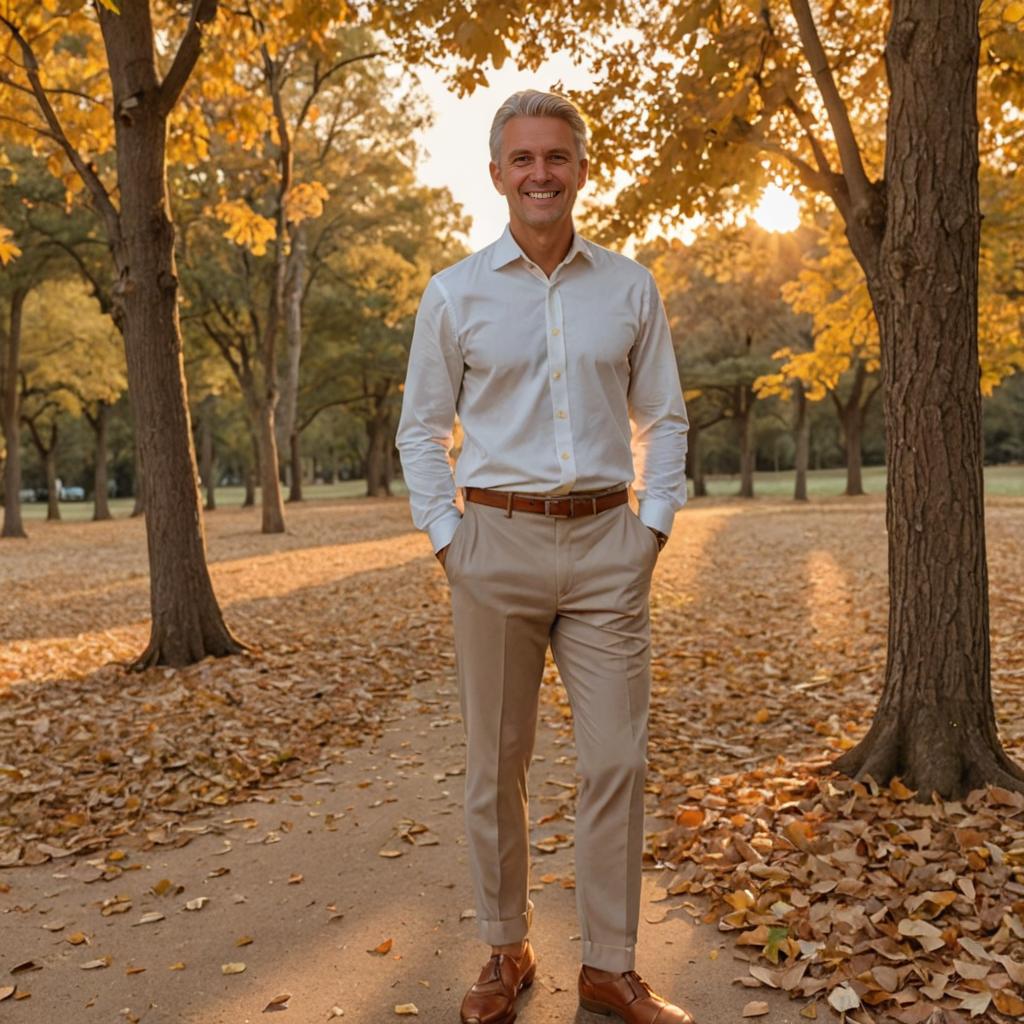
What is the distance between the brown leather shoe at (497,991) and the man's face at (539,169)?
2.14 metres

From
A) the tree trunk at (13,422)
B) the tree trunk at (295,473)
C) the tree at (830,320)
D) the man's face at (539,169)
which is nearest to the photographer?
the man's face at (539,169)

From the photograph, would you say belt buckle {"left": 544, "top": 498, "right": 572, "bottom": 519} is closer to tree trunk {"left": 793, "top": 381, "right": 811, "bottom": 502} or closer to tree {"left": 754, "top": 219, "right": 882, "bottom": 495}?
tree {"left": 754, "top": 219, "right": 882, "bottom": 495}

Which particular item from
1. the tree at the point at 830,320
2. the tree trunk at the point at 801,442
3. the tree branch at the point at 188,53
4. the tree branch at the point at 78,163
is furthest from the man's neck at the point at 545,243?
the tree trunk at the point at 801,442

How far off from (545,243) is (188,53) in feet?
18.2

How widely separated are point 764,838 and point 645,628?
1.58 meters

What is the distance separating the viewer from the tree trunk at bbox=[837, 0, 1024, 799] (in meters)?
4.10

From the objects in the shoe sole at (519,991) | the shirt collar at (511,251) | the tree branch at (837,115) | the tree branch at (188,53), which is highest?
the tree branch at (188,53)

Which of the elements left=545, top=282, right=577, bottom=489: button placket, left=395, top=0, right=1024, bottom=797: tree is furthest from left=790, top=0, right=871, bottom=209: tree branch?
left=545, top=282, right=577, bottom=489: button placket

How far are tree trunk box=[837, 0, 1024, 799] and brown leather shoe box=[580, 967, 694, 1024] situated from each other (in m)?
1.87

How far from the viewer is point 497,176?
2873 mm

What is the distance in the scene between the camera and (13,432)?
22.6 meters

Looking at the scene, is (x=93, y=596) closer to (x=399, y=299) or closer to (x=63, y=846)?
(x=63, y=846)

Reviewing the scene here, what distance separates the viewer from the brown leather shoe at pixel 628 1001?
109 inches

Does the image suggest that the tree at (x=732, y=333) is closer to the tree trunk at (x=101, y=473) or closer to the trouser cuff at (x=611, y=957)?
the tree trunk at (x=101, y=473)
